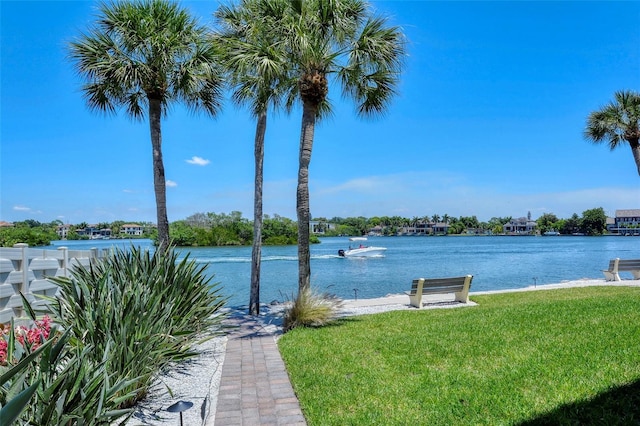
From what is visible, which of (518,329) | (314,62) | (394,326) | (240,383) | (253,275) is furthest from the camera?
(253,275)

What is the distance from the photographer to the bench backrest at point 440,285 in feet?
33.6

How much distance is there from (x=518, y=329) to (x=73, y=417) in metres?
5.96

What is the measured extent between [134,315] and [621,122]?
914 inches

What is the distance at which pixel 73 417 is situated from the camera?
269cm

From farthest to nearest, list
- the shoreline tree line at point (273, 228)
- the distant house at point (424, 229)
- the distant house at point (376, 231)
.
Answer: the distant house at point (424, 229) < the distant house at point (376, 231) < the shoreline tree line at point (273, 228)

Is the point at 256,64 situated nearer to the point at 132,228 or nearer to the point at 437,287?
the point at 437,287

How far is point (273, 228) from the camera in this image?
76875 millimetres

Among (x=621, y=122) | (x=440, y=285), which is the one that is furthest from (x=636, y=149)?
(x=440, y=285)

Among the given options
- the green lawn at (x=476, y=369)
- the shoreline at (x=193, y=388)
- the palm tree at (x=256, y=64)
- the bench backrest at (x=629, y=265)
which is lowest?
the shoreline at (x=193, y=388)

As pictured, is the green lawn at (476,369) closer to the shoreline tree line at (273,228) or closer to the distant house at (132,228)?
the shoreline tree line at (273,228)

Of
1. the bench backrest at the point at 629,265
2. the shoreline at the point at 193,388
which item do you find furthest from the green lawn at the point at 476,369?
the bench backrest at the point at 629,265

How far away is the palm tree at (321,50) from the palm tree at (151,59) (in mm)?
2393

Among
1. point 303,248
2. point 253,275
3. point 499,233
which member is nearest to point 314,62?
point 303,248

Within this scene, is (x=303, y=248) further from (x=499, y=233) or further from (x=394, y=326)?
(x=499, y=233)
